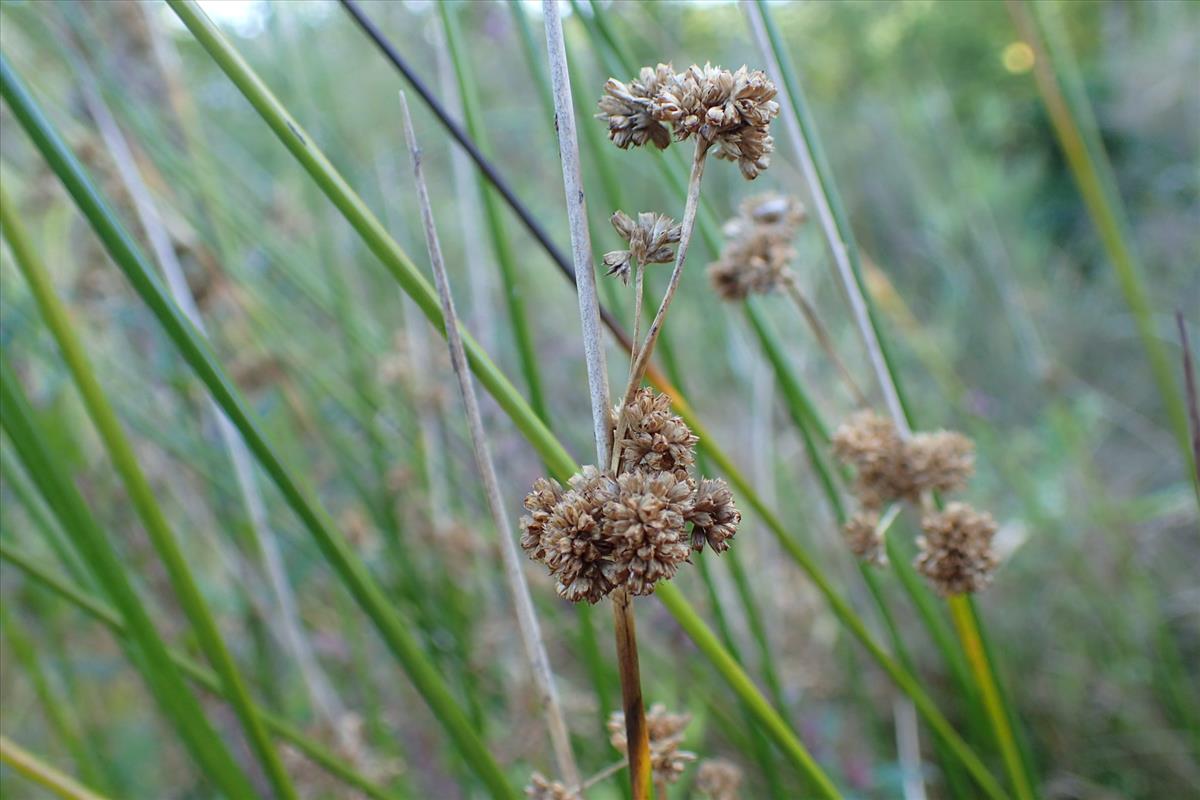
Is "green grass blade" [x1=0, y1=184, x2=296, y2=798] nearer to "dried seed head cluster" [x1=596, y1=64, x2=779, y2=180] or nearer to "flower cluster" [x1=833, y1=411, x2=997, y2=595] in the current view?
"dried seed head cluster" [x1=596, y1=64, x2=779, y2=180]

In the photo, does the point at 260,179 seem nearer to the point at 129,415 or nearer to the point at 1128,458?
the point at 129,415

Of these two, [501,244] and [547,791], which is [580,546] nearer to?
[547,791]

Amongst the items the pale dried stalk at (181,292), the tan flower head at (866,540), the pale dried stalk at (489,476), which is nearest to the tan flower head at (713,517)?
the pale dried stalk at (489,476)

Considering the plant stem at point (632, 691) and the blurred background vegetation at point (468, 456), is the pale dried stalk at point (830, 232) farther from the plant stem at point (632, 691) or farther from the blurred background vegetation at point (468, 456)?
the plant stem at point (632, 691)

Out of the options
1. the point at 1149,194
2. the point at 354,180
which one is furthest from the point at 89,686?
the point at 1149,194

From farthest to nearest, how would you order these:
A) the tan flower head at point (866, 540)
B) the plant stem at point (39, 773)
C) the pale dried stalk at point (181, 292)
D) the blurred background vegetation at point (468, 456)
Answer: the blurred background vegetation at point (468, 456)
the pale dried stalk at point (181, 292)
the tan flower head at point (866, 540)
the plant stem at point (39, 773)

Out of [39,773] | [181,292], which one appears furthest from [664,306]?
[181,292]

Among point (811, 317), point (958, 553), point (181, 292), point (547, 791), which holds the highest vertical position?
point (181, 292)
